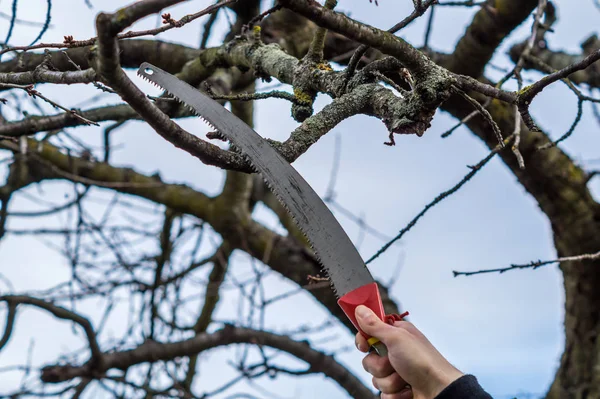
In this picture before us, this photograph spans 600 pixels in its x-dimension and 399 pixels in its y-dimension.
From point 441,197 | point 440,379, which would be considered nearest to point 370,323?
point 440,379

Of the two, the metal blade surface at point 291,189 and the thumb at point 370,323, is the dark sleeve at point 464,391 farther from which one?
the metal blade surface at point 291,189

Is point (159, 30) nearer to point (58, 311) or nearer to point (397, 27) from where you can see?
point (397, 27)

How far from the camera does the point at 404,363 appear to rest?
4.33 feet

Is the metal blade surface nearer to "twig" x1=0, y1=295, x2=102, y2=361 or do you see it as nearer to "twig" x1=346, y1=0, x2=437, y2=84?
"twig" x1=346, y1=0, x2=437, y2=84

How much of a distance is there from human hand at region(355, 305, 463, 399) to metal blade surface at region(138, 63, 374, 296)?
0.34 feet

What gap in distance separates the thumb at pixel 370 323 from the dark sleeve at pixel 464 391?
192 mm

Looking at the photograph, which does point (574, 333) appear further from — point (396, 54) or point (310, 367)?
point (396, 54)

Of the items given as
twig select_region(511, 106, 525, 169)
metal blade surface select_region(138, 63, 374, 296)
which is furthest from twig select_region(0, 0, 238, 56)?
twig select_region(511, 106, 525, 169)

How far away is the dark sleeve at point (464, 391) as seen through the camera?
1211mm

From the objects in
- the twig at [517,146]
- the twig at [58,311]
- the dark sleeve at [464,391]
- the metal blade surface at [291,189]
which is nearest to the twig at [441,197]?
the twig at [517,146]

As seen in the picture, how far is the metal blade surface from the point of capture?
4.58ft

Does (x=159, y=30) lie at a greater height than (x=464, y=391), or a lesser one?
greater

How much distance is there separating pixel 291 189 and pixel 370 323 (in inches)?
15.0

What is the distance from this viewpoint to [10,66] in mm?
2949
